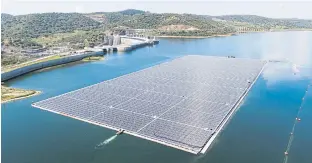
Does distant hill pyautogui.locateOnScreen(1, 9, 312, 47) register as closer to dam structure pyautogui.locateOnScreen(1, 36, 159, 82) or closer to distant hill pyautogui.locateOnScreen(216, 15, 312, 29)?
dam structure pyautogui.locateOnScreen(1, 36, 159, 82)

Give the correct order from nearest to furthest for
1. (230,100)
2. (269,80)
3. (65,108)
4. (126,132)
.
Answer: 1. (126,132)
2. (65,108)
3. (230,100)
4. (269,80)

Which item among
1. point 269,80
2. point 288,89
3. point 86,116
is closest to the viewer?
point 86,116

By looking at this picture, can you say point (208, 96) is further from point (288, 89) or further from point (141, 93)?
point (288, 89)

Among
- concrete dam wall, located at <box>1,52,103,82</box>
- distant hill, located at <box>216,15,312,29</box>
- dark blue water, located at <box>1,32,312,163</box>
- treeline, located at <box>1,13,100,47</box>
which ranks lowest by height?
dark blue water, located at <box>1,32,312,163</box>

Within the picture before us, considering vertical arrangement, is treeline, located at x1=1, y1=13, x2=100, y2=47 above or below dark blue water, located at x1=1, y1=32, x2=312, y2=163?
above

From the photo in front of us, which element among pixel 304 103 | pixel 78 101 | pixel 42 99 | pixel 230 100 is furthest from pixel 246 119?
pixel 42 99

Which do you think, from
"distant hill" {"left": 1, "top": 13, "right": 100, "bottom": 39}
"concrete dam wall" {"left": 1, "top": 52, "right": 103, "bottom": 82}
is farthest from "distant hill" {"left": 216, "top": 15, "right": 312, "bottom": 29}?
"concrete dam wall" {"left": 1, "top": 52, "right": 103, "bottom": 82}

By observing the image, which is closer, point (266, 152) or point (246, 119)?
point (266, 152)
